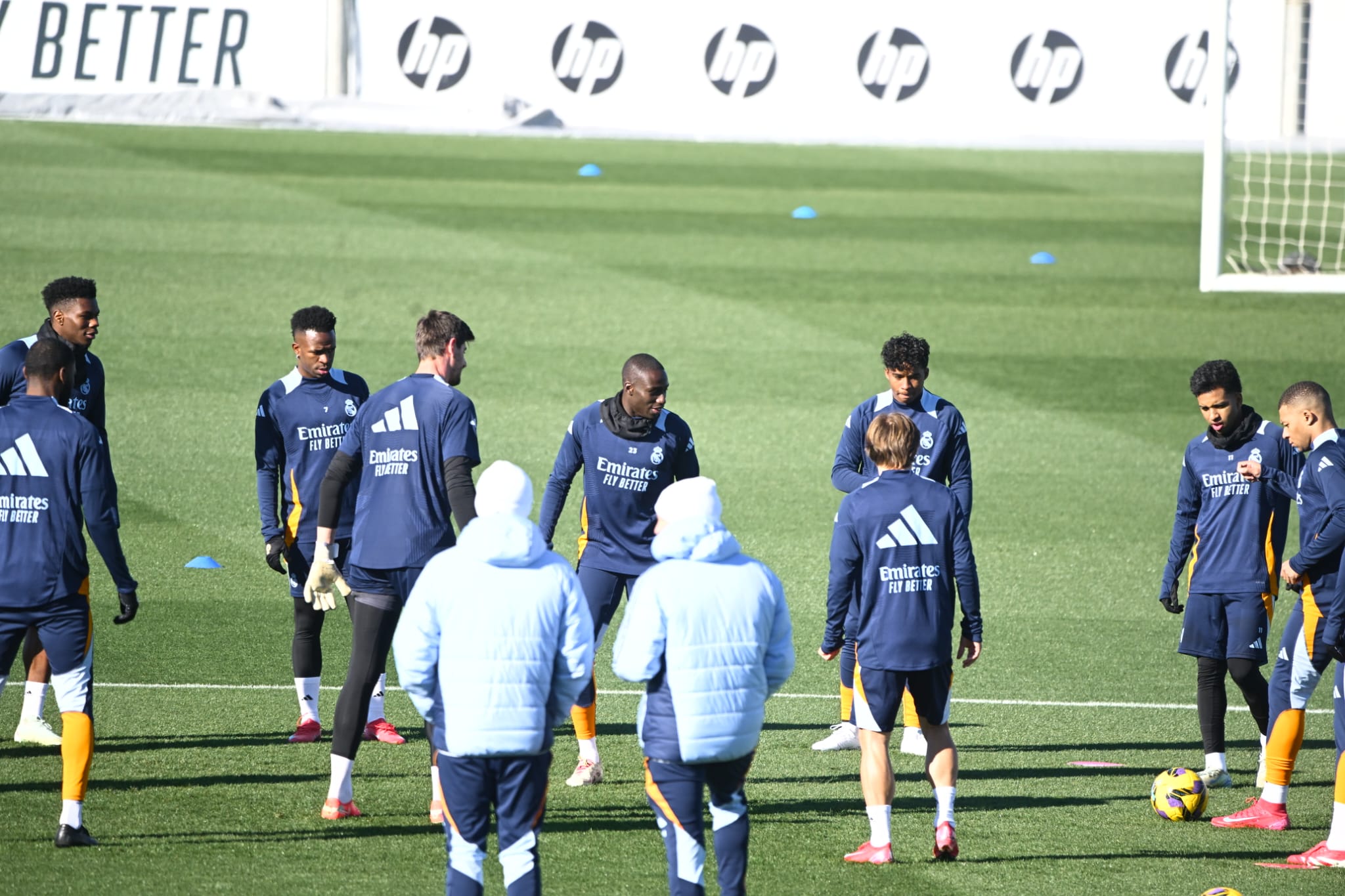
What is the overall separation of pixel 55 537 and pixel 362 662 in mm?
1387

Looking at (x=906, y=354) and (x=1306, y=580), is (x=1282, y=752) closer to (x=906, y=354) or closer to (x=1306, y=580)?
(x=1306, y=580)

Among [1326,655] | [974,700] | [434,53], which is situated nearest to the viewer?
[1326,655]

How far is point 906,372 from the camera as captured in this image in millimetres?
8086

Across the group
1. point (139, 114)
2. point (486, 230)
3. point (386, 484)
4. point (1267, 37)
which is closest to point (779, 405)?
point (486, 230)

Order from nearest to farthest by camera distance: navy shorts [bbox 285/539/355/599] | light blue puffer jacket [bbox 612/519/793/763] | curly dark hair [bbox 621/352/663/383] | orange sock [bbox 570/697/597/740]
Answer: light blue puffer jacket [bbox 612/519/793/763], curly dark hair [bbox 621/352/663/383], orange sock [bbox 570/697/597/740], navy shorts [bbox 285/539/355/599]

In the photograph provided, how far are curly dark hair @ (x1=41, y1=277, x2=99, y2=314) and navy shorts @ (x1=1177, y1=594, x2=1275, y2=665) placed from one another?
18.9ft

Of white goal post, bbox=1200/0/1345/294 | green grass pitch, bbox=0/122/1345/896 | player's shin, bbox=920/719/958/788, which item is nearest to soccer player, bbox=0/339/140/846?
green grass pitch, bbox=0/122/1345/896

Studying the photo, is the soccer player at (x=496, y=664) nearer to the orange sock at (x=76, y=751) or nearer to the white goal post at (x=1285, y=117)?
the orange sock at (x=76, y=751)

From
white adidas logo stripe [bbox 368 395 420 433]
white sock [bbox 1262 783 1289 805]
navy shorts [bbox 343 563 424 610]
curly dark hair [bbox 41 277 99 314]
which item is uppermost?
curly dark hair [bbox 41 277 99 314]

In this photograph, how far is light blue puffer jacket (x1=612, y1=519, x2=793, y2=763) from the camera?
5.57 metres

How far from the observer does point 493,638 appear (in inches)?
213

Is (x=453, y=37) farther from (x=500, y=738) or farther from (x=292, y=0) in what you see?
(x=500, y=738)

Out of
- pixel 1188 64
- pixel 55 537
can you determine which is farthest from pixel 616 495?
pixel 1188 64

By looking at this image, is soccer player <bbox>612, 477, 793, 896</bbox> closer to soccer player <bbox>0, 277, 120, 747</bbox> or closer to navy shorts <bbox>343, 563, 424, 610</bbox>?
navy shorts <bbox>343, 563, 424, 610</bbox>
